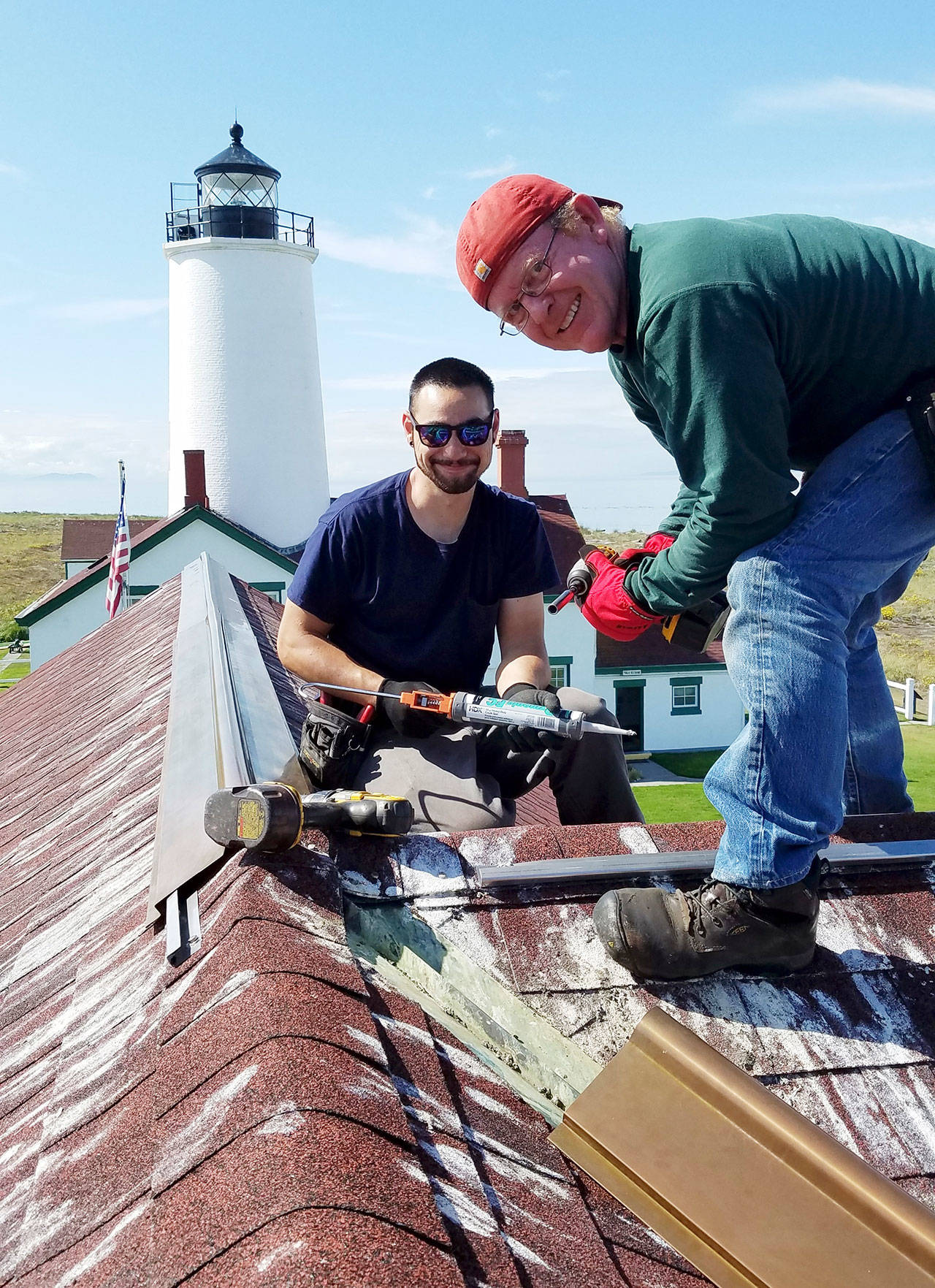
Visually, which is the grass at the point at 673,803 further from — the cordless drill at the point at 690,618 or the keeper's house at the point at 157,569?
the cordless drill at the point at 690,618

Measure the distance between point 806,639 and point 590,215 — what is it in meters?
1.13

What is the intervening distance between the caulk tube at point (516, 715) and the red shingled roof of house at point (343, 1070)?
522 mm

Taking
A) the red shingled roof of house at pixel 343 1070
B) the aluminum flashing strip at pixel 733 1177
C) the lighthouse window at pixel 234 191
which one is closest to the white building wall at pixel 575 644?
the lighthouse window at pixel 234 191

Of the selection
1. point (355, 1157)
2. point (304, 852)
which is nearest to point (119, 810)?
point (304, 852)

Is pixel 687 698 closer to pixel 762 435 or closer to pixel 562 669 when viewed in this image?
pixel 562 669

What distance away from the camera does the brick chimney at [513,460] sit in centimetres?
2498

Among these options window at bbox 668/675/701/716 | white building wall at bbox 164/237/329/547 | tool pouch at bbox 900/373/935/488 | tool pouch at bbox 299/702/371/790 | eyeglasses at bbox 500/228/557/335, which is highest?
white building wall at bbox 164/237/329/547

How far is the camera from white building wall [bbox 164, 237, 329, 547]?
2650 centimetres

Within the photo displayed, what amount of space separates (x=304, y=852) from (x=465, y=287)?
145cm

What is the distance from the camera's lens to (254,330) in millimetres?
26547

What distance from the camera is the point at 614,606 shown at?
3.00 meters

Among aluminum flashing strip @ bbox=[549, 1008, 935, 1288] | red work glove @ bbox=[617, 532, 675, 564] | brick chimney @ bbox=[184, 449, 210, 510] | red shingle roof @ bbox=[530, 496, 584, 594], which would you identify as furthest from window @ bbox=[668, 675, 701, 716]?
aluminum flashing strip @ bbox=[549, 1008, 935, 1288]

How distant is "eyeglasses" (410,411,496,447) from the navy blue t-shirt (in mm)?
251

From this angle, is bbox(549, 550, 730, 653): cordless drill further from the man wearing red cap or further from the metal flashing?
the metal flashing
